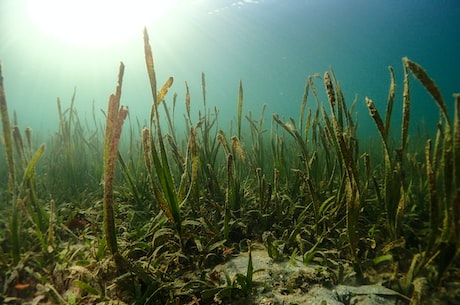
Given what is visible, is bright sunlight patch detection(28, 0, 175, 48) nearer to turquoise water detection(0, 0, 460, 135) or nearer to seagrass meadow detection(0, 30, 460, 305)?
turquoise water detection(0, 0, 460, 135)

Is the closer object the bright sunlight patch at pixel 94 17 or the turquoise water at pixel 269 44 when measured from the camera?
the bright sunlight patch at pixel 94 17

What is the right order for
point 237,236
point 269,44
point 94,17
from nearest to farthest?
point 237,236 → point 94,17 → point 269,44

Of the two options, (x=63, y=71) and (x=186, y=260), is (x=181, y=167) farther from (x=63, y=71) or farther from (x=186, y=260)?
(x=63, y=71)

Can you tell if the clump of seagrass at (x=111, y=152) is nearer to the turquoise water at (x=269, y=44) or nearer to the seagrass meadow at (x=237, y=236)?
the seagrass meadow at (x=237, y=236)

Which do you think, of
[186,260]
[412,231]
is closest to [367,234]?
[412,231]

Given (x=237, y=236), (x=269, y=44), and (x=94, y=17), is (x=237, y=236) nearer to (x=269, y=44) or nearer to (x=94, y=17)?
(x=94, y=17)

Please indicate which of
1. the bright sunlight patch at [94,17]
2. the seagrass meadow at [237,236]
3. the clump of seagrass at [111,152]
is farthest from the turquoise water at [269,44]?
the clump of seagrass at [111,152]

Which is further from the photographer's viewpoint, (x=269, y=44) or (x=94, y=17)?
(x=269, y=44)

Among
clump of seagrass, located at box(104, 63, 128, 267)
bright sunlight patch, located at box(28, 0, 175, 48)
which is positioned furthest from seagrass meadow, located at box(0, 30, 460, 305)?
bright sunlight patch, located at box(28, 0, 175, 48)

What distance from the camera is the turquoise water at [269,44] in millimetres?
27438

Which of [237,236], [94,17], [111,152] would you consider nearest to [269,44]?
[94,17]

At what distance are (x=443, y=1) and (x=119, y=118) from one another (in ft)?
106

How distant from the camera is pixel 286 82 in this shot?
6531 cm

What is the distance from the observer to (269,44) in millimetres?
38688
